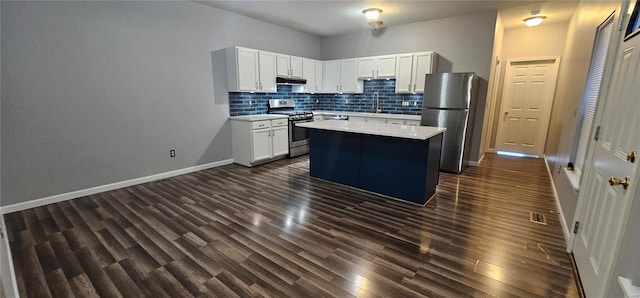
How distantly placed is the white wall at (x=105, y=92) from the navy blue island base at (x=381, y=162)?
2095mm

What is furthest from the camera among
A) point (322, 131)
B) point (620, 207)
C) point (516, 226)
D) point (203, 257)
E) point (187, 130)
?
point (187, 130)

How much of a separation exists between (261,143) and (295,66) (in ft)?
6.15

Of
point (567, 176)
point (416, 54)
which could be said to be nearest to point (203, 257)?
point (567, 176)

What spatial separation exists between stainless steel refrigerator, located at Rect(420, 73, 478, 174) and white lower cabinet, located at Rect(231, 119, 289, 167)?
8.57 ft

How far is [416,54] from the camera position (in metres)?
5.01

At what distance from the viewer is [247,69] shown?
4684 mm

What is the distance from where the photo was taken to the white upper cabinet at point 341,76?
589cm

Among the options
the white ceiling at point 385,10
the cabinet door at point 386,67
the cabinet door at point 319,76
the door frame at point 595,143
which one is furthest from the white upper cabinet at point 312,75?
the door frame at point 595,143

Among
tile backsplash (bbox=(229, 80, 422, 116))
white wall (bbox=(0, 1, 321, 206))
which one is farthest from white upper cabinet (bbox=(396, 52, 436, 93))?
white wall (bbox=(0, 1, 321, 206))

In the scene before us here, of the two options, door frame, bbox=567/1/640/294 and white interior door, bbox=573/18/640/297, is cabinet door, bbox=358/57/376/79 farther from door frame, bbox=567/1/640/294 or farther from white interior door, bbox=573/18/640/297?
white interior door, bbox=573/18/640/297

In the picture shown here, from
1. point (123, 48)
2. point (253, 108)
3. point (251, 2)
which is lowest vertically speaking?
point (253, 108)

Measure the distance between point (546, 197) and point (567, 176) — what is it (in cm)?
90

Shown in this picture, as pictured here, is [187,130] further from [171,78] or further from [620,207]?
[620,207]

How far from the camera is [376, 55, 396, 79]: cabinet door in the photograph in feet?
17.4
